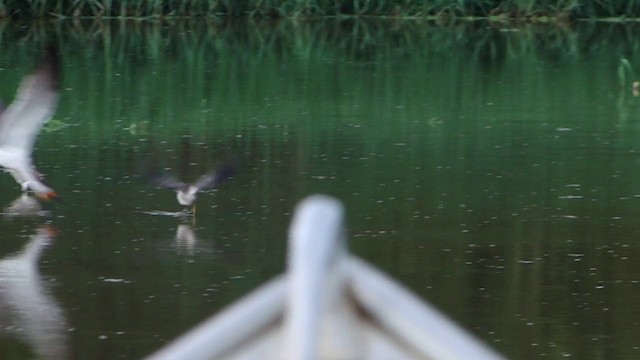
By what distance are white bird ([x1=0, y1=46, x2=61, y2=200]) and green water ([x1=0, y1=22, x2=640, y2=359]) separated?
12.2 inches

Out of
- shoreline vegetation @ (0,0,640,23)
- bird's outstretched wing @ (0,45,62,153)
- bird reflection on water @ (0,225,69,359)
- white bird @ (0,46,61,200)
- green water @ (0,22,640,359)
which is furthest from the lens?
shoreline vegetation @ (0,0,640,23)

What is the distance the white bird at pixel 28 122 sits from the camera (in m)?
9.62

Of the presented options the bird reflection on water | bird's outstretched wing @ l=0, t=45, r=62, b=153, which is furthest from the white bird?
the bird reflection on water

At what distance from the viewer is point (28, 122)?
9.88 metres

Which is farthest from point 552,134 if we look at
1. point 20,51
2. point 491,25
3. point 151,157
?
point 491,25

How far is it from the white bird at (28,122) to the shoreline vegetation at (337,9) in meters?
16.6

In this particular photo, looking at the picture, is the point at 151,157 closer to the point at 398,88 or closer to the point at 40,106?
the point at 40,106

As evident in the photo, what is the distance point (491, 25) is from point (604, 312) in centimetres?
1928

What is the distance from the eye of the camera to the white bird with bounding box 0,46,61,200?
962 cm

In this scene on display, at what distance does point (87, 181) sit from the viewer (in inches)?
432

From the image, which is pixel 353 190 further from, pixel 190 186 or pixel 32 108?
pixel 32 108

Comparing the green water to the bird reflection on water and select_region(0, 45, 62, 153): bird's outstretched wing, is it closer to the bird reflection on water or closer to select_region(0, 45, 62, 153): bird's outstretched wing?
the bird reflection on water

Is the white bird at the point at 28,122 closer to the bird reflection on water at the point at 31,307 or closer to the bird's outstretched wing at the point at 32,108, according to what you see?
the bird's outstretched wing at the point at 32,108

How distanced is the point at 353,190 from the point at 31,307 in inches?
130
